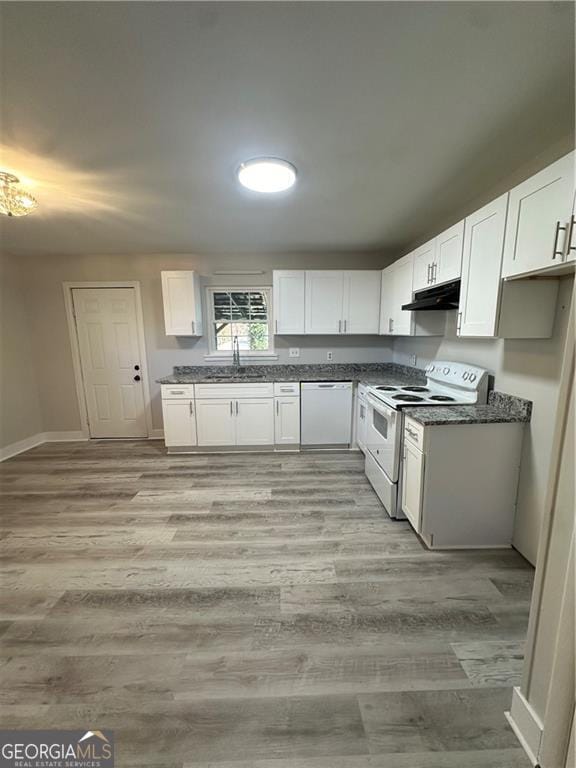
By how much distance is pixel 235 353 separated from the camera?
398cm

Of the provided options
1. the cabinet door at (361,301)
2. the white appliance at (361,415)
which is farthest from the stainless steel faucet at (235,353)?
the white appliance at (361,415)

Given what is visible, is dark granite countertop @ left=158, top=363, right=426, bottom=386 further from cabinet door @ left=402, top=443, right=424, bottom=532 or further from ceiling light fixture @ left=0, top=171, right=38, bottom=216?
ceiling light fixture @ left=0, top=171, right=38, bottom=216

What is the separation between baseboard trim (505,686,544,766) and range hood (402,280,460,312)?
7.25 feet

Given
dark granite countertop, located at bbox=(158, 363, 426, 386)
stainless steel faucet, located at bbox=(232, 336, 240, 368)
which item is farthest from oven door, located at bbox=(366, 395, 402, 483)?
stainless steel faucet, located at bbox=(232, 336, 240, 368)

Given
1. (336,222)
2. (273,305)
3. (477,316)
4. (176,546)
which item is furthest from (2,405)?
(477,316)

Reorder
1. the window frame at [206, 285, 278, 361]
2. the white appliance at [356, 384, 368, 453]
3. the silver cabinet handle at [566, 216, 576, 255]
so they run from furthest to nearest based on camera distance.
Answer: the window frame at [206, 285, 278, 361] < the white appliance at [356, 384, 368, 453] < the silver cabinet handle at [566, 216, 576, 255]

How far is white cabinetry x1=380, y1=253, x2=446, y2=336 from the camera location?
9.36ft

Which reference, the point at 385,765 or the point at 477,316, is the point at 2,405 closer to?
the point at 385,765

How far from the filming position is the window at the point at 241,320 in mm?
3961

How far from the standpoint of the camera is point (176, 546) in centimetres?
202

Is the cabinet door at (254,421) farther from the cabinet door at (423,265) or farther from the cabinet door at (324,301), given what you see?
the cabinet door at (423,265)

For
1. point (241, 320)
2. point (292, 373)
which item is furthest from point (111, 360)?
point (292, 373)

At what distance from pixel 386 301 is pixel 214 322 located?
2301 millimetres

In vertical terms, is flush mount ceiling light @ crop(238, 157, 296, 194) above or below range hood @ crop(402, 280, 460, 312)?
above
